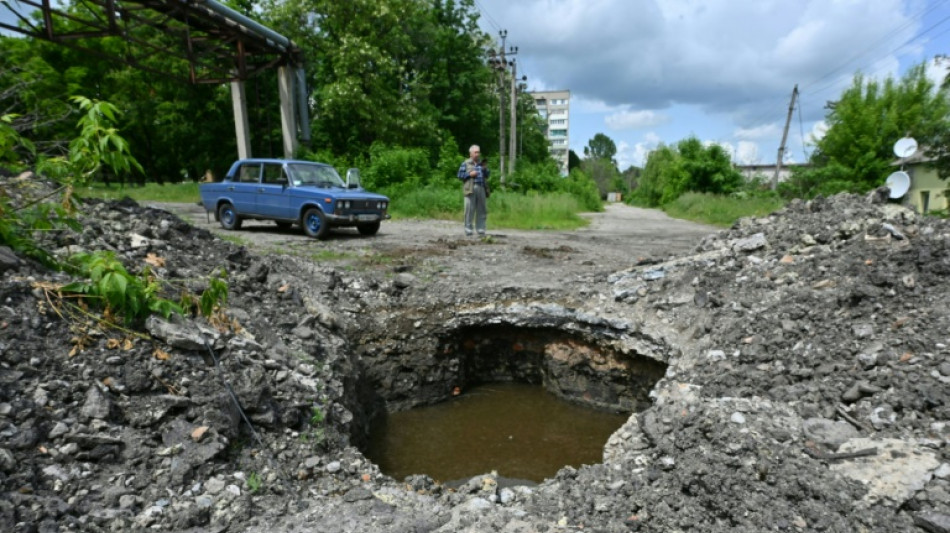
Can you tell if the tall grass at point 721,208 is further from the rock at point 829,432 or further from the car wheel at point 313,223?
the rock at point 829,432

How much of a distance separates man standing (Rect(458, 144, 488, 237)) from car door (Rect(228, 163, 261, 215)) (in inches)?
170

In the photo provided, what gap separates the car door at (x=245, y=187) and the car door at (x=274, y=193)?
0.16 metres

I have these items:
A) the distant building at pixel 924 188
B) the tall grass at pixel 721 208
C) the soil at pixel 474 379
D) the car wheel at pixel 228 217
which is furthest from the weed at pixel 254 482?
the distant building at pixel 924 188

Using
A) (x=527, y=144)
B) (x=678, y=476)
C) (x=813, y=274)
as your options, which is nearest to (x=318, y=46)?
(x=527, y=144)

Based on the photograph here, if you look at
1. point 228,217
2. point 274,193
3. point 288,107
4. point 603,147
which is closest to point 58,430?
point 274,193

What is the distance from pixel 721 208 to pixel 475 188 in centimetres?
1556

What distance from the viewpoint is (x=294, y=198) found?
10023mm

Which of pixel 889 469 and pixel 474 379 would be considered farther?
pixel 474 379

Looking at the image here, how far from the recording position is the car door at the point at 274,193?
10.1 m

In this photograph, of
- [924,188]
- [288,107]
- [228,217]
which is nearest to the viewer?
[228,217]

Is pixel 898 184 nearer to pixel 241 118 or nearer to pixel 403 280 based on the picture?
pixel 403 280

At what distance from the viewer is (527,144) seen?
Answer: 3775cm

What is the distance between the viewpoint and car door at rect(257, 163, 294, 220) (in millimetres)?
10148

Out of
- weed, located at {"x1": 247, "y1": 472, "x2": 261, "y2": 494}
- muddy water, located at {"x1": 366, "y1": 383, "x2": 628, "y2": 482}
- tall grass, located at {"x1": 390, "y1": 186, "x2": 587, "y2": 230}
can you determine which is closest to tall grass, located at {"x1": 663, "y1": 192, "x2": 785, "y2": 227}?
tall grass, located at {"x1": 390, "y1": 186, "x2": 587, "y2": 230}
